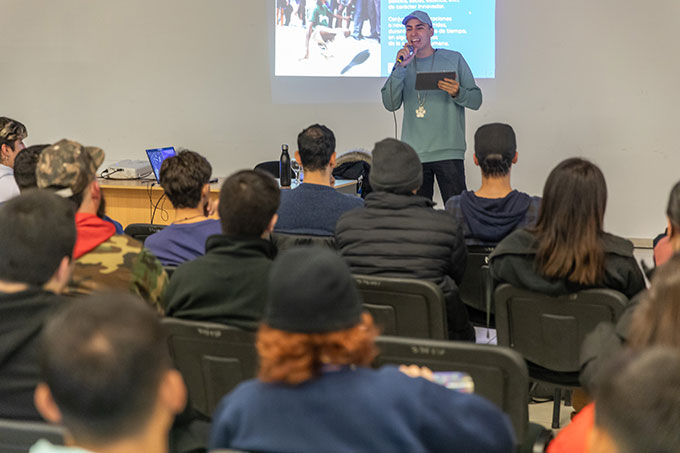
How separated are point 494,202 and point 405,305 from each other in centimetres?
94

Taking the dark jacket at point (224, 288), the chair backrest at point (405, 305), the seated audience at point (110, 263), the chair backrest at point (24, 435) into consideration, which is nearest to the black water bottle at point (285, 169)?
the seated audience at point (110, 263)

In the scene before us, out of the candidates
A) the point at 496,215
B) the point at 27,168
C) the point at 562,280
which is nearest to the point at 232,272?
the point at 562,280

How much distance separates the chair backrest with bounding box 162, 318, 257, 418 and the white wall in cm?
457

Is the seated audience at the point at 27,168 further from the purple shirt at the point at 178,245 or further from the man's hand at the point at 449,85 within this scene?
the man's hand at the point at 449,85

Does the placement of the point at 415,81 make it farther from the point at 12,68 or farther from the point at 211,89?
the point at 12,68

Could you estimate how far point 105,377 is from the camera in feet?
3.65

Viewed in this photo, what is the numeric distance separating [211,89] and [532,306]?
5006 mm

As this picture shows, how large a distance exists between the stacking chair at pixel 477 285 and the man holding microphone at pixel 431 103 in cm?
235

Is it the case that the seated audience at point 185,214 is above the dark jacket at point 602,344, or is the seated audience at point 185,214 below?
above

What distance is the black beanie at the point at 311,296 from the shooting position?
1328 millimetres

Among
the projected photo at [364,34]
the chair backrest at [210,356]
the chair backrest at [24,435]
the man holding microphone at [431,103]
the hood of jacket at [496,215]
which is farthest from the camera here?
the projected photo at [364,34]

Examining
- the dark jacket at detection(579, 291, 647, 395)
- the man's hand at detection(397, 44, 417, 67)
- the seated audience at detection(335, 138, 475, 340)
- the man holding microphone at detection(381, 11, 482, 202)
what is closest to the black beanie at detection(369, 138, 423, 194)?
the seated audience at detection(335, 138, 475, 340)

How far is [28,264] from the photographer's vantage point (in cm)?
180

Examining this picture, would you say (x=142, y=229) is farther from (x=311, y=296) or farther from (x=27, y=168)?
(x=311, y=296)
